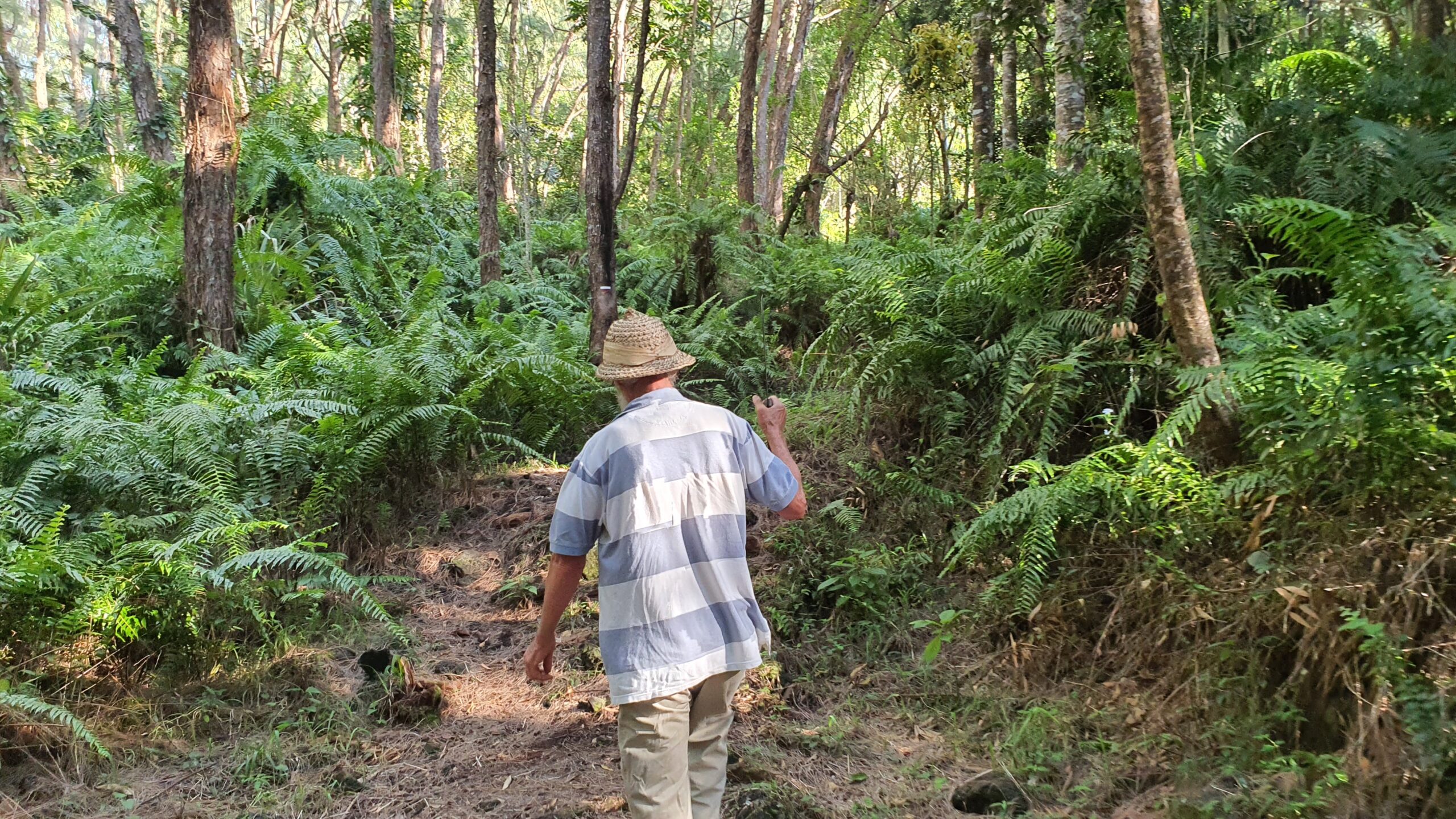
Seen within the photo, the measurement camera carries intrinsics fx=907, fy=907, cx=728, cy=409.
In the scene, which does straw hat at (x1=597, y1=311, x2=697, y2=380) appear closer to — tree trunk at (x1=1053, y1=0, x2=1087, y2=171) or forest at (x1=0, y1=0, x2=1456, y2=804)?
forest at (x1=0, y1=0, x2=1456, y2=804)

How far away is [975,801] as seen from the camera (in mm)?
3629

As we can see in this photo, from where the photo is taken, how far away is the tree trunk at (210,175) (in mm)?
7453

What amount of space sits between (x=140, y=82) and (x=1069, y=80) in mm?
13571

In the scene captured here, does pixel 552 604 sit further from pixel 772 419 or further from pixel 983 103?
pixel 983 103

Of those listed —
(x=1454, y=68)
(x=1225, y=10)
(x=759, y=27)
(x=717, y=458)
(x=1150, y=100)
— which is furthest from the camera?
(x=759, y=27)

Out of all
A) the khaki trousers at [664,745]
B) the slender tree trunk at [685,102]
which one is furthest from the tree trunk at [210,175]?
the slender tree trunk at [685,102]

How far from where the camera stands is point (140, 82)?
13742 millimetres

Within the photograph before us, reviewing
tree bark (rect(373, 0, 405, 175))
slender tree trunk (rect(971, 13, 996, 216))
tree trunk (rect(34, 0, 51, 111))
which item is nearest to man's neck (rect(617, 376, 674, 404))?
slender tree trunk (rect(971, 13, 996, 216))

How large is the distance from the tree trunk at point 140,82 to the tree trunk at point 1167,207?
14.1 meters

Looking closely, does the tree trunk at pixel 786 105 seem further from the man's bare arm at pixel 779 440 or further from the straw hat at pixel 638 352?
the straw hat at pixel 638 352

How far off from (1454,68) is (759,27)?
8204 mm

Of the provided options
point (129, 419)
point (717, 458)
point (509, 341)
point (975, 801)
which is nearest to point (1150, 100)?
point (717, 458)

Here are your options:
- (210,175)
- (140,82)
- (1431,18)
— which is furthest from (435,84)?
(1431,18)

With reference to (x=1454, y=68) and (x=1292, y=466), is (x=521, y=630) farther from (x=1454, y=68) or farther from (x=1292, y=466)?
(x=1454, y=68)
